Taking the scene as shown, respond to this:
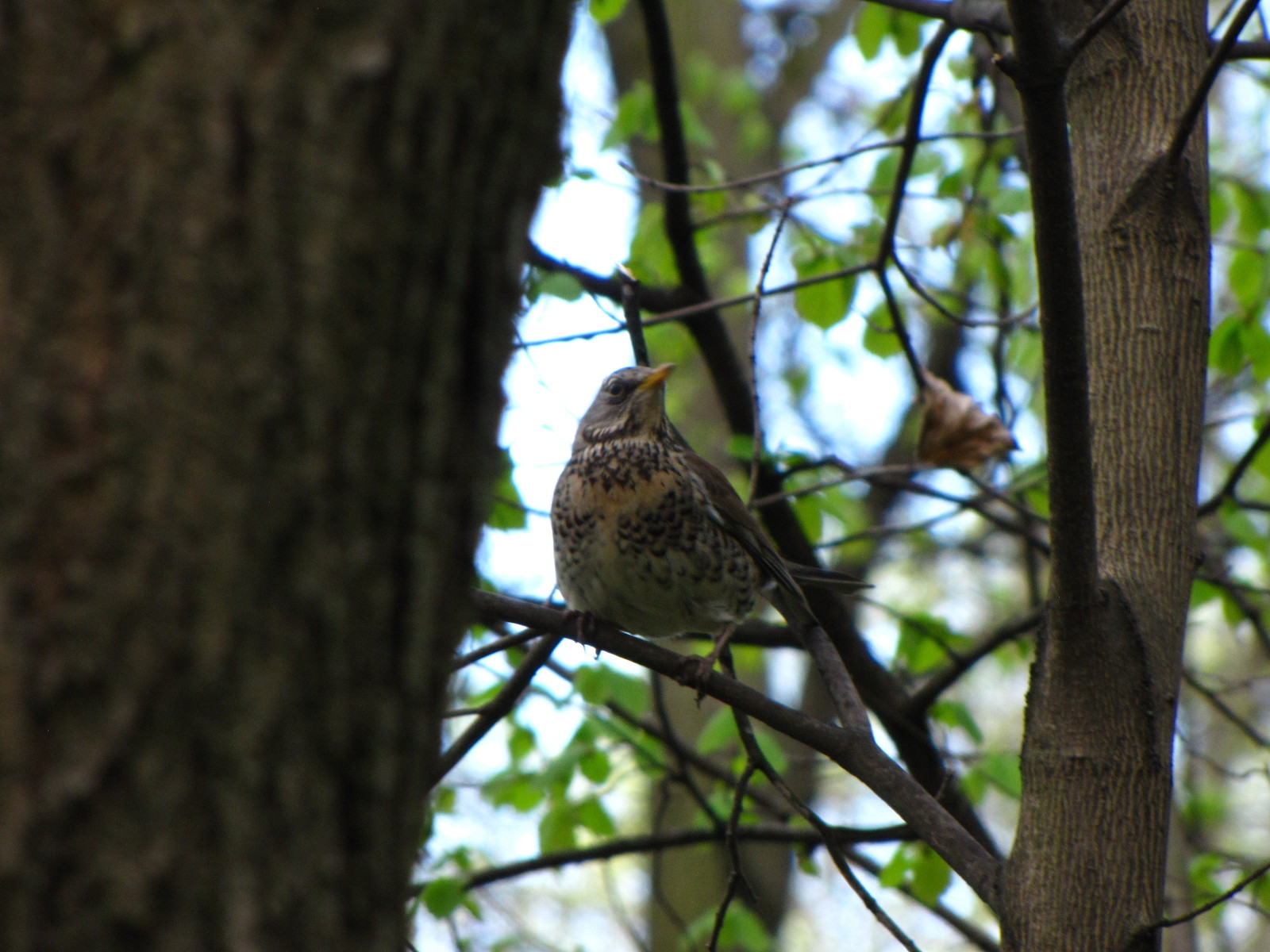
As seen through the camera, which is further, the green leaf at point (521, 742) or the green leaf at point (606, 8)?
the green leaf at point (521, 742)

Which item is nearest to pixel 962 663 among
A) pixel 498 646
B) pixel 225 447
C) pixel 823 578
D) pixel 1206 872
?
pixel 823 578

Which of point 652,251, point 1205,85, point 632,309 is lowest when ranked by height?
point 632,309

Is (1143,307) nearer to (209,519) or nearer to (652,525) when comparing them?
(652,525)

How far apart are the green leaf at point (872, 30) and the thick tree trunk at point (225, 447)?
4.08 m

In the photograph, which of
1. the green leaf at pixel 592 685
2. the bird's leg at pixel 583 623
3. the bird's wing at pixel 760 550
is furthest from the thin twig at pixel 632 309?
Answer: the green leaf at pixel 592 685

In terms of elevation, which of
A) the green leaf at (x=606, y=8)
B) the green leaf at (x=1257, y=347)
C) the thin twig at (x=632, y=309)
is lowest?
the thin twig at (x=632, y=309)

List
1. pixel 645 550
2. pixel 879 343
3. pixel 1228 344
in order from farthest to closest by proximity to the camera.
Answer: pixel 879 343
pixel 1228 344
pixel 645 550

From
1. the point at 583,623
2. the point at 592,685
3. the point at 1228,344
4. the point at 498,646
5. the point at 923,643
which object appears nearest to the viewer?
the point at 498,646

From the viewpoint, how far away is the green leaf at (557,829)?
4645mm

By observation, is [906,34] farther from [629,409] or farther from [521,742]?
[521,742]

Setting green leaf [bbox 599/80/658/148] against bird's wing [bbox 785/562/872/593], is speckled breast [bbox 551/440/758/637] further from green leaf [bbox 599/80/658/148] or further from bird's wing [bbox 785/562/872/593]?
green leaf [bbox 599/80/658/148]

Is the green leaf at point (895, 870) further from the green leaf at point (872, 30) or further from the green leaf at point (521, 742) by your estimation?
the green leaf at point (872, 30)

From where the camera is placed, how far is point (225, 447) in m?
1.05

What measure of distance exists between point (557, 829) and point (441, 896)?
675 mm
